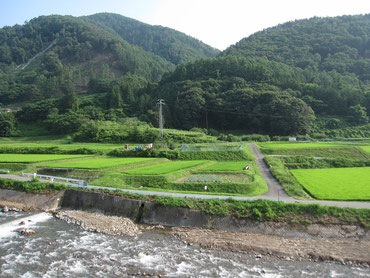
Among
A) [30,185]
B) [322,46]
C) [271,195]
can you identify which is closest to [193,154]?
[271,195]

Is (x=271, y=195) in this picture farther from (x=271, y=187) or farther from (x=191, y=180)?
(x=191, y=180)

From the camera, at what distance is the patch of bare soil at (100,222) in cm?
1598

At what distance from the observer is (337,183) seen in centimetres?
2148

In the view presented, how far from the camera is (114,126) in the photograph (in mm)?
58594

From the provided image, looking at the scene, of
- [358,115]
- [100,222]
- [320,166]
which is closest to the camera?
[100,222]

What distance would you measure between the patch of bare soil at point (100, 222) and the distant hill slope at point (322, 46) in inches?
4137

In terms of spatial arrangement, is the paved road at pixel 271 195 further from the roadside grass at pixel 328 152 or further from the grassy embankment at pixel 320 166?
the roadside grass at pixel 328 152

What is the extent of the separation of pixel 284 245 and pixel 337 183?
35.0ft

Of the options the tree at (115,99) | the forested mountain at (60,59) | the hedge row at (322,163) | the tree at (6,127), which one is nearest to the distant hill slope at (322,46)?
the forested mountain at (60,59)

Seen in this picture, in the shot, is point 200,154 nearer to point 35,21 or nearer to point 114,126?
point 114,126

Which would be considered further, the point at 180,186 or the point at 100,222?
the point at 180,186

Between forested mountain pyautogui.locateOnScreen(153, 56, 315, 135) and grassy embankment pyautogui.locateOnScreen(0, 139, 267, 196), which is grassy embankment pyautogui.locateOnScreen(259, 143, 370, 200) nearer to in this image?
grassy embankment pyautogui.locateOnScreen(0, 139, 267, 196)

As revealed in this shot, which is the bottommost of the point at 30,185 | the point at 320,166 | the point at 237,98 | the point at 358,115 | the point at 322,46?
the point at 30,185

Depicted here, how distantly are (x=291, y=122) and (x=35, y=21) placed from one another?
205586 millimetres
